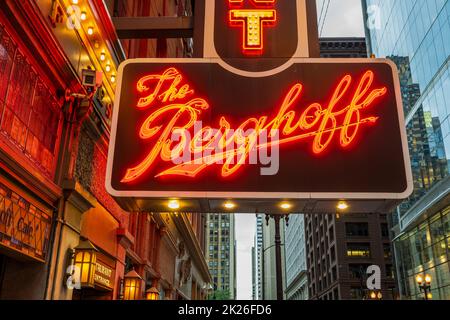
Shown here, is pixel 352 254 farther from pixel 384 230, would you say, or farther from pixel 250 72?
pixel 250 72

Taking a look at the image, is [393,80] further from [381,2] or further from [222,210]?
[381,2]

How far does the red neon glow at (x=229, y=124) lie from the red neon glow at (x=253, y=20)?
5.39 feet

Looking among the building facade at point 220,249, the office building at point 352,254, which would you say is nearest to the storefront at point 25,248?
the office building at point 352,254

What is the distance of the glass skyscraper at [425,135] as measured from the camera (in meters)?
43.0

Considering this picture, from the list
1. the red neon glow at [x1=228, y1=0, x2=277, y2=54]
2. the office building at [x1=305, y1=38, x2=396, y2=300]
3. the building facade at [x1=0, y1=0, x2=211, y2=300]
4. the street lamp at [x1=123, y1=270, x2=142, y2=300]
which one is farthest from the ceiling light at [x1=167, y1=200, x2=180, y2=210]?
the office building at [x1=305, y1=38, x2=396, y2=300]

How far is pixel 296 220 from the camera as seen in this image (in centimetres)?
15275

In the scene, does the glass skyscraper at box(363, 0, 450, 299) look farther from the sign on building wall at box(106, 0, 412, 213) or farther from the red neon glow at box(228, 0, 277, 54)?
the sign on building wall at box(106, 0, 412, 213)

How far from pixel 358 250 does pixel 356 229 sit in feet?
14.4

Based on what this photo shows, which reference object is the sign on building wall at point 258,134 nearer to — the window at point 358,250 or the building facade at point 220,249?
the window at point 358,250

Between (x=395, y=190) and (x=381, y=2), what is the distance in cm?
6112

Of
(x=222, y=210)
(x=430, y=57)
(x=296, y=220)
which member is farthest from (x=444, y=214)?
(x=296, y=220)

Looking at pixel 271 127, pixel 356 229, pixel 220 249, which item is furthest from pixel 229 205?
pixel 220 249

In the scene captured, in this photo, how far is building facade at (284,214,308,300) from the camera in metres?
139

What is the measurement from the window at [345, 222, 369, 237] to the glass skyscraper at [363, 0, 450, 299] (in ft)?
125
